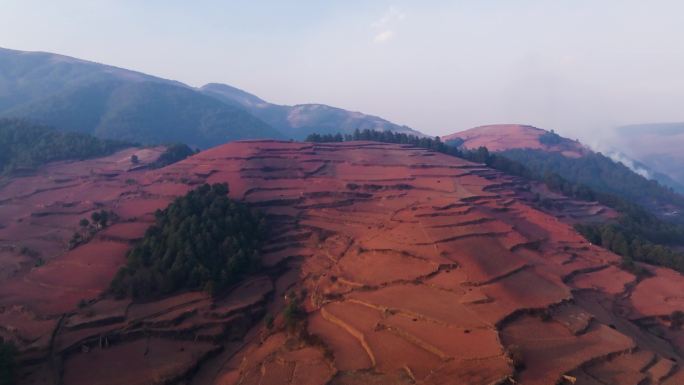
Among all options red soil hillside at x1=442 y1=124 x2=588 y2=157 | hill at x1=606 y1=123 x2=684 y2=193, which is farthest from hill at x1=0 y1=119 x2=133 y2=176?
hill at x1=606 y1=123 x2=684 y2=193

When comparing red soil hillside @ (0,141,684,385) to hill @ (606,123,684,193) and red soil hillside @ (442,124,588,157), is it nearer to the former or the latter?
red soil hillside @ (442,124,588,157)

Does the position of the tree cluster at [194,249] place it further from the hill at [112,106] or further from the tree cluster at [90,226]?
the hill at [112,106]

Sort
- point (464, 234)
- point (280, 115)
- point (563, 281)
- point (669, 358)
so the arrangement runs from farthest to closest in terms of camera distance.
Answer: point (280, 115) → point (464, 234) → point (563, 281) → point (669, 358)

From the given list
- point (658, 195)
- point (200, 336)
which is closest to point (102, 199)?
point (200, 336)

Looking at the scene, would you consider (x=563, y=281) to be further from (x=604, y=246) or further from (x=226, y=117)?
(x=226, y=117)

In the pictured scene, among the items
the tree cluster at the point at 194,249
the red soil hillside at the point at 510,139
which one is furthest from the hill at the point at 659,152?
the tree cluster at the point at 194,249

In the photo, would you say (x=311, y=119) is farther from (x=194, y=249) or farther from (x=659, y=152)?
(x=194, y=249)
